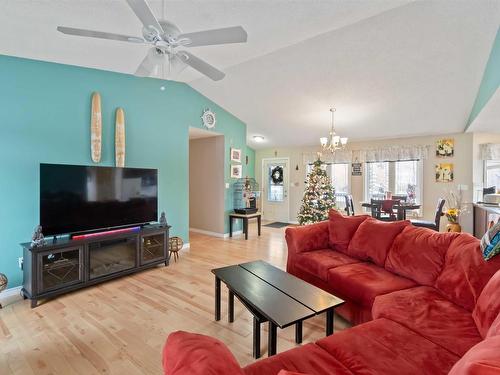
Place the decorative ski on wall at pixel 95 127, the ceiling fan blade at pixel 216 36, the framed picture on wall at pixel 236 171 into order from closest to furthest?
the ceiling fan blade at pixel 216 36 → the decorative ski on wall at pixel 95 127 → the framed picture on wall at pixel 236 171

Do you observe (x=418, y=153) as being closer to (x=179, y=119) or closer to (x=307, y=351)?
(x=179, y=119)

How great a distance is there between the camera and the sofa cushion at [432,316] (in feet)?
4.90

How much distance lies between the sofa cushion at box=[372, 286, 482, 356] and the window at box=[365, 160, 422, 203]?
452 cm

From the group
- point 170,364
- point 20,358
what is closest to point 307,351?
point 170,364

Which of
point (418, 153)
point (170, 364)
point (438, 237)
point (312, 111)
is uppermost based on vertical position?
point (312, 111)

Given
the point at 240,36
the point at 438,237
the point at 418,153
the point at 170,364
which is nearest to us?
the point at 170,364

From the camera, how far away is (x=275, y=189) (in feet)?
27.3

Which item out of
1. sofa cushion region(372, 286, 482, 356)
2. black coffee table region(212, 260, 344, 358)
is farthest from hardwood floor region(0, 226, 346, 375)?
sofa cushion region(372, 286, 482, 356)

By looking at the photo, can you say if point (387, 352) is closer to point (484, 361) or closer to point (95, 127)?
point (484, 361)

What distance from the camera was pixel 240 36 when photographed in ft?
6.37

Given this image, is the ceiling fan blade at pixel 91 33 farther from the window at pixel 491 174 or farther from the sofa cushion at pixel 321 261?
the window at pixel 491 174

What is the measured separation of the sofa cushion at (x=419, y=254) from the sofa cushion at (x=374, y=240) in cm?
7

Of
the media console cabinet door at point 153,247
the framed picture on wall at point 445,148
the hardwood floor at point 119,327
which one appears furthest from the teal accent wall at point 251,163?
the hardwood floor at point 119,327

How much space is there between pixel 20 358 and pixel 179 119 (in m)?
3.80
